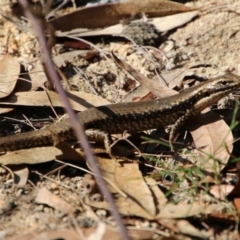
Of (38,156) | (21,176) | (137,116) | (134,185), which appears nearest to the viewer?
(134,185)

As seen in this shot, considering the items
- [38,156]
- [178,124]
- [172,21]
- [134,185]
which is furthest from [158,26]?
[134,185]

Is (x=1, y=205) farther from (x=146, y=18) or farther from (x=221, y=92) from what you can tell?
(x=146, y=18)

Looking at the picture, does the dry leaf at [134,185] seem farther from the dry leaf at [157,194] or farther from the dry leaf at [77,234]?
the dry leaf at [77,234]

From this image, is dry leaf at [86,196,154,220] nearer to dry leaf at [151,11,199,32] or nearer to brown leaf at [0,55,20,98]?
brown leaf at [0,55,20,98]

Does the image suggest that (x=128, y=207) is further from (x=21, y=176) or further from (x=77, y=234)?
(x=21, y=176)

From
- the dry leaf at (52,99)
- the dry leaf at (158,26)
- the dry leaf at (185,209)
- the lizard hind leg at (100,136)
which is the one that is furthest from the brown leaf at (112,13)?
the dry leaf at (185,209)

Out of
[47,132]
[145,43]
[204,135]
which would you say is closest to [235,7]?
[145,43]
